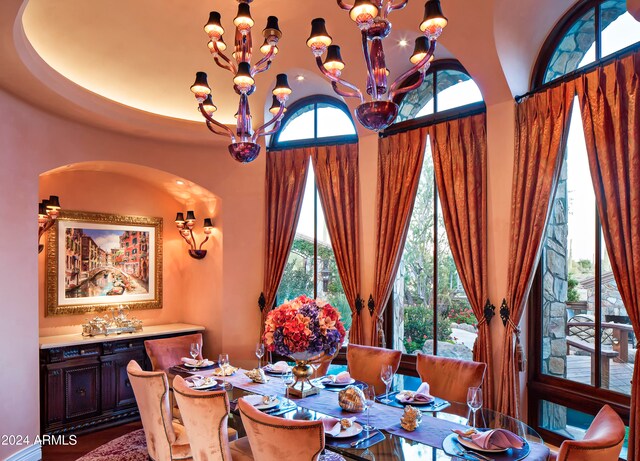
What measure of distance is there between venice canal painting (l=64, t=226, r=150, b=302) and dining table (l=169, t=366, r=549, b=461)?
2816 millimetres

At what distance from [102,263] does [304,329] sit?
362 centimetres

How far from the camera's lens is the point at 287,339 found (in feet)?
9.29

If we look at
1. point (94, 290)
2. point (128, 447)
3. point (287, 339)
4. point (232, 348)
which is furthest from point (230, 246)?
point (287, 339)

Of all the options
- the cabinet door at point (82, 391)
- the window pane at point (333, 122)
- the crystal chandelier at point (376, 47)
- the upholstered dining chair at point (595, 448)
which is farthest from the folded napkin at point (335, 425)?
the window pane at point (333, 122)

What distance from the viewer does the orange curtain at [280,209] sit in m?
5.43

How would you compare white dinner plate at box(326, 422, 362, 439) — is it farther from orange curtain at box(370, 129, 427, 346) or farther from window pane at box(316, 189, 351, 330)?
window pane at box(316, 189, 351, 330)

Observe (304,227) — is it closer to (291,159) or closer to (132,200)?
(291,159)

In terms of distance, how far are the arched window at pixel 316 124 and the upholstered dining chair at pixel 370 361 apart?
245 cm

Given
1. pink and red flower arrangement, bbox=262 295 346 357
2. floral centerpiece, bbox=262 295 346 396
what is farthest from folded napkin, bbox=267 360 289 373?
pink and red flower arrangement, bbox=262 295 346 357

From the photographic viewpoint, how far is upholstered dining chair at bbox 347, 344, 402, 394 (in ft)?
12.1

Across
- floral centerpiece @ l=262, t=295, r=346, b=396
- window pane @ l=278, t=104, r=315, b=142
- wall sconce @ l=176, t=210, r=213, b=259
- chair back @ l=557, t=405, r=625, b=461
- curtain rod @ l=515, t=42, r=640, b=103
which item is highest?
window pane @ l=278, t=104, r=315, b=142

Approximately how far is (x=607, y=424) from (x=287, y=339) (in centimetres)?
174

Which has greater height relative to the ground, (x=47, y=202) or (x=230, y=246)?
(x=47, y=202)

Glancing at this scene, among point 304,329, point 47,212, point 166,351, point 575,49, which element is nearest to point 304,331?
point 304,329
